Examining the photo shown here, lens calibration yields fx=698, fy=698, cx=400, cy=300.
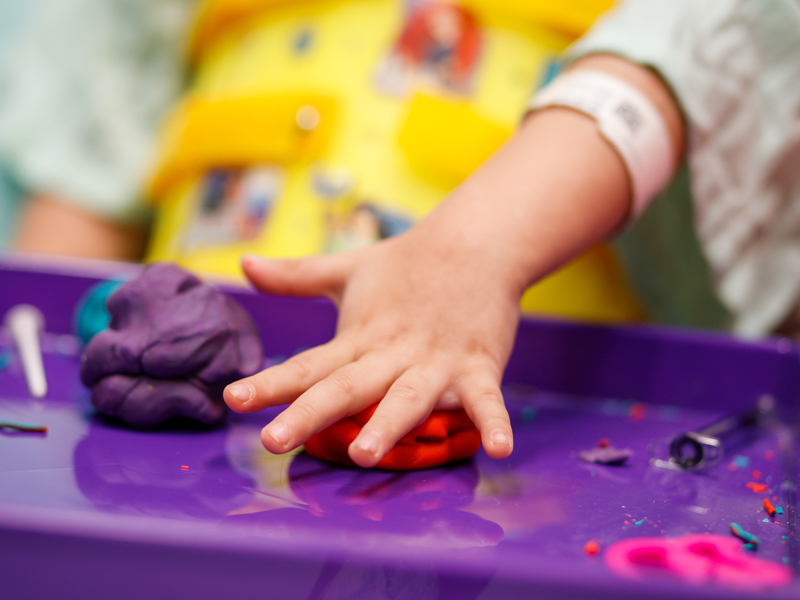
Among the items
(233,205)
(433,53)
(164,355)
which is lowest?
(164,355)

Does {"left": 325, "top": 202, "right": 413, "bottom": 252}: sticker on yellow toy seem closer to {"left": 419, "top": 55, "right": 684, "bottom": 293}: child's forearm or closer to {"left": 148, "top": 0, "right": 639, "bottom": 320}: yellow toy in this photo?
{"left": 148, "top": 0, "right": 639, "bottom": 320}: yellow toy

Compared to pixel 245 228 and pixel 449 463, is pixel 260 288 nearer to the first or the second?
pixel 449 463

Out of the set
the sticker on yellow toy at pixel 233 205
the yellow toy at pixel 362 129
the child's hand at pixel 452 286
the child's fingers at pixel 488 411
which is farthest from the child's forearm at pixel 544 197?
the sticker on yellow toy at pixel 233 205

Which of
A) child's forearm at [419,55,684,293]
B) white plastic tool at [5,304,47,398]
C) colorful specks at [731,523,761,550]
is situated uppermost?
child's forearm at [419,55,684,293]

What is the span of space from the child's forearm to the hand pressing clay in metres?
0.15

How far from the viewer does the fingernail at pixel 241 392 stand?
35cm

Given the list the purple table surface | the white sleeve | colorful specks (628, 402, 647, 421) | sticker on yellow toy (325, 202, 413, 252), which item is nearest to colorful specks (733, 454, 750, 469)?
the purple table surface

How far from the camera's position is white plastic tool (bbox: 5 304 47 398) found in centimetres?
49

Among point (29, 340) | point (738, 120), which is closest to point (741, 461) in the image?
point (738, 120)

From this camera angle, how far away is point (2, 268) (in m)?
0.68

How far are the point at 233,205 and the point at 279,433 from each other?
0.57 m

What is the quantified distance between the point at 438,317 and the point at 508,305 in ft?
0.19

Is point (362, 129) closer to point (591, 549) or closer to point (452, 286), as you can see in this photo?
point (452, 286)

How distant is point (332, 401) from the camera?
360 mm
